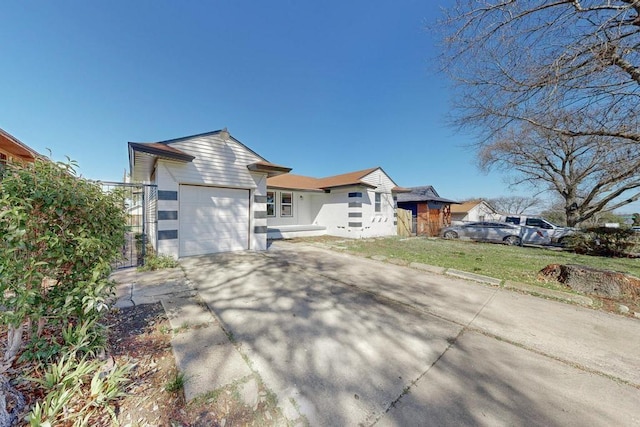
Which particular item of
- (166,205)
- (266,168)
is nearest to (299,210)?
(266,168)

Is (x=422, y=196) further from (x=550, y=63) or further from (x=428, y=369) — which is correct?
(x=428, y=369)

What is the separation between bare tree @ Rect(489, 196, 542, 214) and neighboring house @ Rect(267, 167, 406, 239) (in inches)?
1784

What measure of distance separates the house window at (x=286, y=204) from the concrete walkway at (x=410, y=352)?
9.07 metres

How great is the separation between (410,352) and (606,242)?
11.8 meters

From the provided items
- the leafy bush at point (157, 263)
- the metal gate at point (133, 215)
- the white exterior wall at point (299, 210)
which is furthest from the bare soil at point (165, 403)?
the white exterior wall at point (299, 210)

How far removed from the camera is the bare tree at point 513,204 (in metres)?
47.4

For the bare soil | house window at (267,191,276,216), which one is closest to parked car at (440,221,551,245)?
house window at (267,191,276,216)

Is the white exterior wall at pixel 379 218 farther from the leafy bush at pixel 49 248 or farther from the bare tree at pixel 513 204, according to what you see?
the bare tree at pixel 513 204

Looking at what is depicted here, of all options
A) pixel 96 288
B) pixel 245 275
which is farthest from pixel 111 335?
pixel 245 275

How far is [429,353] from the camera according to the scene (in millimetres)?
2564

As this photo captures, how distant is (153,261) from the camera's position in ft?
18.4

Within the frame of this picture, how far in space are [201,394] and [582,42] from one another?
716cm

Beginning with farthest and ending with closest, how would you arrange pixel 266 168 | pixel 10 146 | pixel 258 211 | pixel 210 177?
pixel 258 211, pixel 266 168, pixel 10 146, pixel 210 177

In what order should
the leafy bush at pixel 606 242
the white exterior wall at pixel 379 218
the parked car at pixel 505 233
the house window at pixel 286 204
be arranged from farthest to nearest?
the house window at pixel 286 204 → the white exterior wall at pixel 379 218 → the parked car at pixel 505 233 → the leafy bush at pixel 606 242
